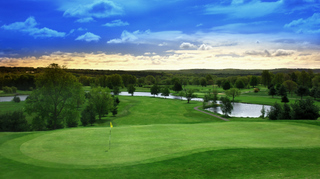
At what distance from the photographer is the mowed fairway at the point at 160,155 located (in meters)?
8.70

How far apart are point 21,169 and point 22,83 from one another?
140139 millimetres

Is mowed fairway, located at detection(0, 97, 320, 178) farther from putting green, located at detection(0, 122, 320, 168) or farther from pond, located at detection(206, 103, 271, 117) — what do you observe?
pond, located at detection(206, 103, 271, 117)


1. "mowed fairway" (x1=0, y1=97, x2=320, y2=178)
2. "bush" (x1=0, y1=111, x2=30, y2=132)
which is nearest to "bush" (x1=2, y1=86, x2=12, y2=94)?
"bush" (x1=0, y1=111, x2=30, y2=132)

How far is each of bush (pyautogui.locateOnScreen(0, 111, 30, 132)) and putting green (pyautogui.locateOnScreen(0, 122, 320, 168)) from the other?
16.8 meters

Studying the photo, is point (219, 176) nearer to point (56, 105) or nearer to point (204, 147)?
point (204, 147)

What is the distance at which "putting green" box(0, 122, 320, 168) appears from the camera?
9836 mm

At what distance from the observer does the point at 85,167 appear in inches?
349

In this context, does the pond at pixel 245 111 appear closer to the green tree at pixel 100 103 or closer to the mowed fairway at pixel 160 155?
the green tree at pixel 100 103

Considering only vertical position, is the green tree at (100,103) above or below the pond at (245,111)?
above

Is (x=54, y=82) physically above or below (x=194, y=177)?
above

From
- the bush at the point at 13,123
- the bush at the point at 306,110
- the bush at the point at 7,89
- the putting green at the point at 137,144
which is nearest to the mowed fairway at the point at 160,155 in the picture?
→ the putting green at the point at 137,144

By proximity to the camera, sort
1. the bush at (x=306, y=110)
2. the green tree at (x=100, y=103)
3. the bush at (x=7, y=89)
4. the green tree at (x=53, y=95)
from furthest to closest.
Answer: the bush at (x=7, y=89) < the green tree at (x=100, y=103) < the green tree at (x=53, y=95) < the bush at (x=306, y=110)

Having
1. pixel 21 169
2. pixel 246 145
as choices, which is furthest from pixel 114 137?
pixel 246 145

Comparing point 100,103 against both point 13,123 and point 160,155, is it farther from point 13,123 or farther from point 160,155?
point 160,155
